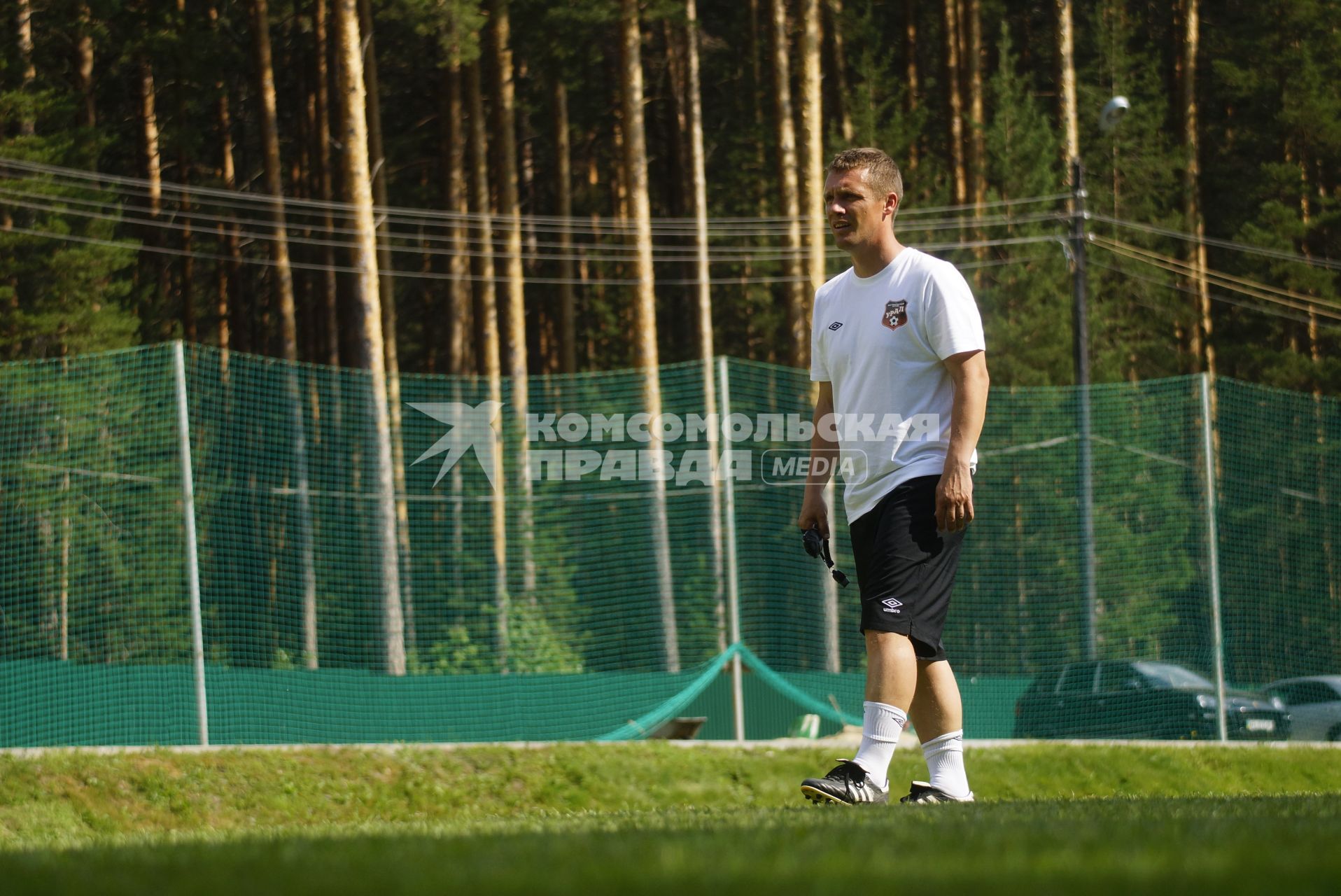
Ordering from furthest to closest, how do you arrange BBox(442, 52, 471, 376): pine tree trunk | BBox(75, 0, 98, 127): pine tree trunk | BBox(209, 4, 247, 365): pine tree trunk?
BBox(209, 4, 247, 365): pine tree trunk
BBox(442, 52, 471, 376): pine tree trunk
BBox(75, 0, 98, 127): pine tree trunk

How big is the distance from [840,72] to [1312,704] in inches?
926

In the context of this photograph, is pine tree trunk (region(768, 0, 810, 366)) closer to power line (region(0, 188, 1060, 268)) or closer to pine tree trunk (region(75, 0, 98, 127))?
power line (region(0, 188, 1060, 268))

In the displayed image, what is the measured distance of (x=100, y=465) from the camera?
37.3 ft

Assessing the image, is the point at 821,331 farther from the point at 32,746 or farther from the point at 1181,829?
the point at 32,746

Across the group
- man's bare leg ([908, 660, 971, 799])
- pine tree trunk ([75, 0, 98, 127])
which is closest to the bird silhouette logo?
man's bare leg ([908, 660, 971, 799])

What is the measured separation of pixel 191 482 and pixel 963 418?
21.8 ft

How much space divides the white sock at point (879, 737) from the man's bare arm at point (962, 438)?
0.56 m

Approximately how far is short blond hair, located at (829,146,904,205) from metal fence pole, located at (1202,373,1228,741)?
26.2ft

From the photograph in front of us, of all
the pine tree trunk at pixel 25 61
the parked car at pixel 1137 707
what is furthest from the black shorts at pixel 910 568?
the pine tree trunk at pixel 25 61

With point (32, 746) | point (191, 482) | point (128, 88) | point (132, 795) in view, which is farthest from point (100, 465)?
point (128, 88)

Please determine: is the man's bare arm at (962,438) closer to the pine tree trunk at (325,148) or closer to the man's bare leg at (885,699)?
the man's bare leg at (885,699)

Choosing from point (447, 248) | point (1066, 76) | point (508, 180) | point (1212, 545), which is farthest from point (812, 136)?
point (1212, 545)

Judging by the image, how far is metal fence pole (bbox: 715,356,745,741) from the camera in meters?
10.8

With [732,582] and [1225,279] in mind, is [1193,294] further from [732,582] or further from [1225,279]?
[732,582]
